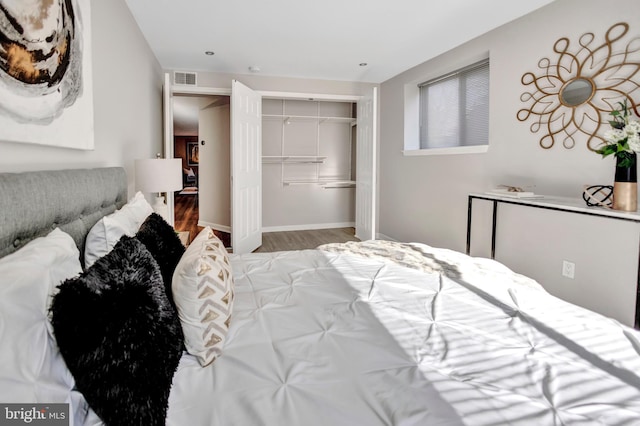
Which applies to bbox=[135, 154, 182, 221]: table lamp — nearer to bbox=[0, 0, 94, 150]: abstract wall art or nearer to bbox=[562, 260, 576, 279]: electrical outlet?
bbox=[0, 0, 94, 150]: abstract wall art

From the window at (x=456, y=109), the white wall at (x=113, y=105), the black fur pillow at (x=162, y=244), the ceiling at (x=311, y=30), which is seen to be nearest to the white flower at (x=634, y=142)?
the ceiling at (x=311, y=30)

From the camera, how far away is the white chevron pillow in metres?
1.11

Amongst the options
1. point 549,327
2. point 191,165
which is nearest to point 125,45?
point 549,327

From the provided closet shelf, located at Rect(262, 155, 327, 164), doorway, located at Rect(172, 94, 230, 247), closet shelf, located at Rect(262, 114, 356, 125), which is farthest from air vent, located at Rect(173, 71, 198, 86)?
closet shelf, located at Rect(262, 155, 327, 164)

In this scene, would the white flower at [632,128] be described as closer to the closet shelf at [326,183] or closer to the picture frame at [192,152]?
the closet shelf at [326,183]

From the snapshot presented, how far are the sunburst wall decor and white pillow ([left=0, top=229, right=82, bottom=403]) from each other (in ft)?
10.7

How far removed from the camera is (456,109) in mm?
4227

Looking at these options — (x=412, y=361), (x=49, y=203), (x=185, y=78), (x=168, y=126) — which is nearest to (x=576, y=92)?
(x=412, y=361)

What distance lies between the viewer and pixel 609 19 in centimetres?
253

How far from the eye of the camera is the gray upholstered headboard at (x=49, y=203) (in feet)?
3.35

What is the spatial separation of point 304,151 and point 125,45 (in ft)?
11.6

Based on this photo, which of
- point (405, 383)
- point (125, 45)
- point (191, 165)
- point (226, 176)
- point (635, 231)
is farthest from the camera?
point (191, 165)

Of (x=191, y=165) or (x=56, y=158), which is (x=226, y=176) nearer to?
(x=56, y=158)

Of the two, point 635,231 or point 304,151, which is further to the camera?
point 304,151
